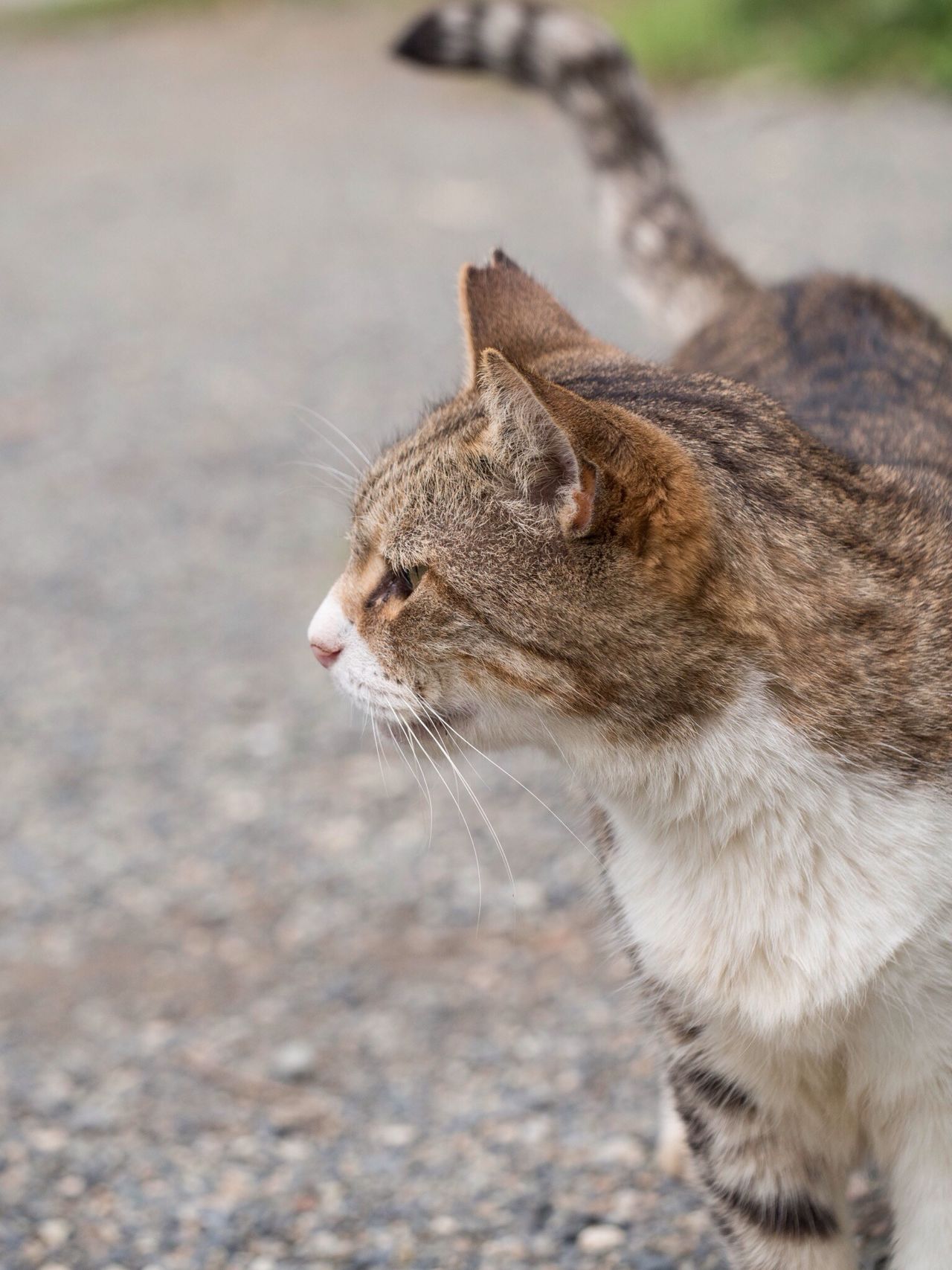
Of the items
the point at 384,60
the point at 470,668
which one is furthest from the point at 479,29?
the point at 384,60

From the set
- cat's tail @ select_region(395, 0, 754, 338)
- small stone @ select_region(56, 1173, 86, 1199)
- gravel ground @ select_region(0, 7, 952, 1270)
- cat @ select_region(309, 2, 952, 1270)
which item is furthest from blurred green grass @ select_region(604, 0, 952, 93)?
small stone @ select_region(56, 1173, 86, 1199)

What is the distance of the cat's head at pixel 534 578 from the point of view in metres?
1.90

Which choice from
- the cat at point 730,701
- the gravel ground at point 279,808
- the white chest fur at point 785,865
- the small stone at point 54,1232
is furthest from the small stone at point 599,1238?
the small stone at point 54,1232

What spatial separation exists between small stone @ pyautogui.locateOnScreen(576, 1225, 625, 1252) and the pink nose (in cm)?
110

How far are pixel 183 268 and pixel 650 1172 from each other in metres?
7.71

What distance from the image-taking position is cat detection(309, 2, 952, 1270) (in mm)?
1921

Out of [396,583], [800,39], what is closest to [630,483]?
[396,583]

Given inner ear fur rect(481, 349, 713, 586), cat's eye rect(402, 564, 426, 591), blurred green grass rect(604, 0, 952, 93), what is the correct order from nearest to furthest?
inner ear fur rect(481, 349, 713, 586)
cat's eye rect(402, 564, 426, 591)
blurred green grass rect(604, 0, 952, 93)

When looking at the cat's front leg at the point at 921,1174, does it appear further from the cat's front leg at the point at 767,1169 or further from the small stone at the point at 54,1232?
the small stone at the point at 54,1232

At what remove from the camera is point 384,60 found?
44.1ft

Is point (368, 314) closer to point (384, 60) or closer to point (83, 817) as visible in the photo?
point (83, 817)

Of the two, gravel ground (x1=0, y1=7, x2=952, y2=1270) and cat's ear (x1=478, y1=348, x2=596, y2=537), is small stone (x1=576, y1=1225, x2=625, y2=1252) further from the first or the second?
cat's ear (x1=478, y1=348, x2=596, y2=537)

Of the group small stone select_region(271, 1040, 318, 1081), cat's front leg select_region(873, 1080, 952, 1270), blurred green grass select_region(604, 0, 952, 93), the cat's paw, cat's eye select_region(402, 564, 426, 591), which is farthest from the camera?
blurred green grass select_region(604, 0, 952, 93)

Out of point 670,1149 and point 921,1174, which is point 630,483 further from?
point 670,1149
